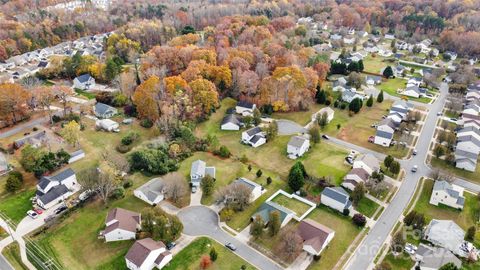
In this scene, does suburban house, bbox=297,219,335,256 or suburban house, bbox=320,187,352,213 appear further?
suburban house, bbox=320,187,352,213

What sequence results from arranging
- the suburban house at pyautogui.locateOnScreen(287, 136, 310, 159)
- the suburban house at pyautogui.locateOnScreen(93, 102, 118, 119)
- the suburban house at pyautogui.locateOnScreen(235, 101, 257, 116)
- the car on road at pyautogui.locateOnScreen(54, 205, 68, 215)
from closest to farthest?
the car on road at pyautogui.locateOnScreen(54, 205, 68, 215) → the suburban house at pyautogui.locateOnScreen(287, 136, 310, 159) → the suburban house at pyautogui.locateOnScreen(93, 102, 118, 119) → the suburban house at pyautogui.locateOnScreen(235, 101, 257, 116)

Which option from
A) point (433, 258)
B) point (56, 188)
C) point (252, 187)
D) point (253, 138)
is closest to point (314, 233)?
point (252, 187)

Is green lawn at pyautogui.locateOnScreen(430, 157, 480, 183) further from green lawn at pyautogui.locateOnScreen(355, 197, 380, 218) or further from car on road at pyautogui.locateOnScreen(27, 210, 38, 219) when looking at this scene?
car on road at pyautogui.locateOnScreen(27, 210, 38, 219)

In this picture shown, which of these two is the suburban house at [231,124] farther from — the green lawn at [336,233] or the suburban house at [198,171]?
the green lawn at [336,233]

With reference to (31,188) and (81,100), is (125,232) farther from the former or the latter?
(81,100)

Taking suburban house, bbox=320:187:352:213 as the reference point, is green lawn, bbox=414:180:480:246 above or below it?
below

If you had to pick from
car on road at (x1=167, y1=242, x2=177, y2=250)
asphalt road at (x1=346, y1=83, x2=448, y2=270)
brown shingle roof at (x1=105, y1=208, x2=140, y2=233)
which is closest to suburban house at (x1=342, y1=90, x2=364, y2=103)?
asphalt road at (x1=346, y1=83, x2=448, y2=270)

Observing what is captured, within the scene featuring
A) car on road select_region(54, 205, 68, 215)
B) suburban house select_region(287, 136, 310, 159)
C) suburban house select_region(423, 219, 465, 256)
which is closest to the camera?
suburban house select_region(423, 219, 465, 256)

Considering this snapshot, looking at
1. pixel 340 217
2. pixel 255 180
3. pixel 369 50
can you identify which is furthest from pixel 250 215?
pixel 369 50
